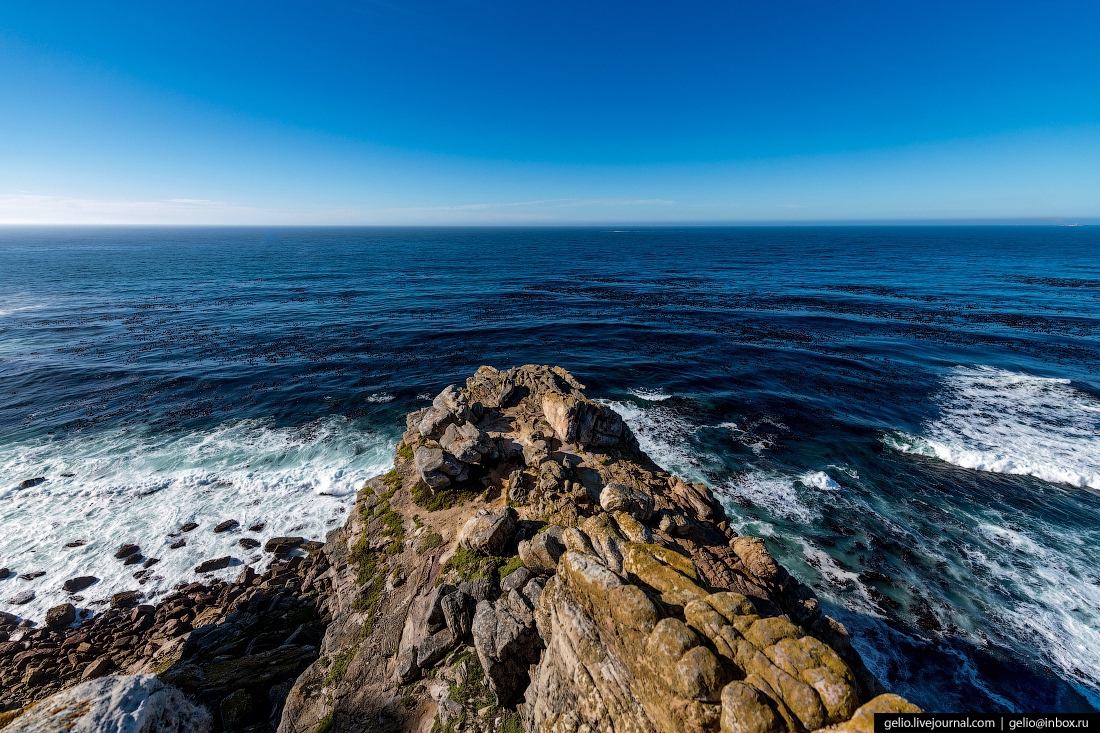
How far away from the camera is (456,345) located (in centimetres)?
5525

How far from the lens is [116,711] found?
10086mm

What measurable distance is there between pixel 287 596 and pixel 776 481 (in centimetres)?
2816

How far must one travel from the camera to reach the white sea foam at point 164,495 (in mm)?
21234

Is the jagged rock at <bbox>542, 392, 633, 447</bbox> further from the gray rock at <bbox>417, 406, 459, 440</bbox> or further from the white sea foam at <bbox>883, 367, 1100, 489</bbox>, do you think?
the white sea foam at <bbox>883, 367, 1100, 489</bbox>

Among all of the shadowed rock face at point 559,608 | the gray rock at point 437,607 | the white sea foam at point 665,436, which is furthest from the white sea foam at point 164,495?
the white sea foam at point 665,436

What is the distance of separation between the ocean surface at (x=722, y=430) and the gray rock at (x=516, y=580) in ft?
46.3

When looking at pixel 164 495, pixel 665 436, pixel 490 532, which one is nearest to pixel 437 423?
pixel 490 532

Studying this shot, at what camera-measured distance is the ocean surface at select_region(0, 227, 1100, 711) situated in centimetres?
1895

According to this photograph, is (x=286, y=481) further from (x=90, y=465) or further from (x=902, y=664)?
(x=902, y=664)

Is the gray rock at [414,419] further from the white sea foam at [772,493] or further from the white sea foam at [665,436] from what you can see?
the white sea foam at [772,493]

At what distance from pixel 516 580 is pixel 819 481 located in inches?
914

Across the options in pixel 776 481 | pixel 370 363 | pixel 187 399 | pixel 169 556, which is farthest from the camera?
pixel 370 363

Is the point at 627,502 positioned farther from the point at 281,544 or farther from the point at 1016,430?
the point at 1016,430

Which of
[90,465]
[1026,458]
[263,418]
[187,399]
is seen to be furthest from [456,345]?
[1026,458]
